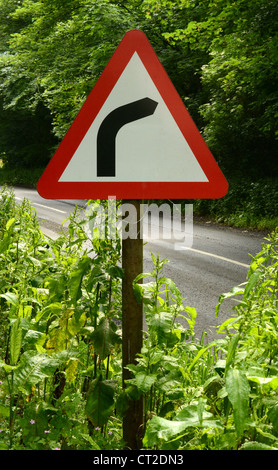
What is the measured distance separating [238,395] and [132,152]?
970mm

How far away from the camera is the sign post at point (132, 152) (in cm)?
209

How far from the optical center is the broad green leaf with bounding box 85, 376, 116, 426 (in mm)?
2164

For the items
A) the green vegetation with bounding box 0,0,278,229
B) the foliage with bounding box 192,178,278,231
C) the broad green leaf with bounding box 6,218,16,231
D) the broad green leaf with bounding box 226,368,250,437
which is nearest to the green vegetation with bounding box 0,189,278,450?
the broad green leaf with bounding box 226,368,250,437

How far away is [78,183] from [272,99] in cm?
1288

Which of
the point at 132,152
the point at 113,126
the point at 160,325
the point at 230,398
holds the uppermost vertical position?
the point at 113,126

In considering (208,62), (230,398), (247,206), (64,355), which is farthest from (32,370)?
(208,62)

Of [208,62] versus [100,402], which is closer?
[100,402]

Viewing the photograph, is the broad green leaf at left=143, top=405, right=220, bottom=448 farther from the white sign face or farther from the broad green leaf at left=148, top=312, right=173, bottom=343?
the white sign face

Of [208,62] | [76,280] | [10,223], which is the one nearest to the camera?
[76,280]

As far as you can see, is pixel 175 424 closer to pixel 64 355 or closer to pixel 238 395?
pixel 238 395

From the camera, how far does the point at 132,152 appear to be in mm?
2074

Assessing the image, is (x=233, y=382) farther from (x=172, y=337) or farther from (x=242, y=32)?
(x=242, y=32)

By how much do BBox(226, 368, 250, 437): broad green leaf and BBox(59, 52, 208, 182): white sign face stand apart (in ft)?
2.59

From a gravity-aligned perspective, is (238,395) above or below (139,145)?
below
